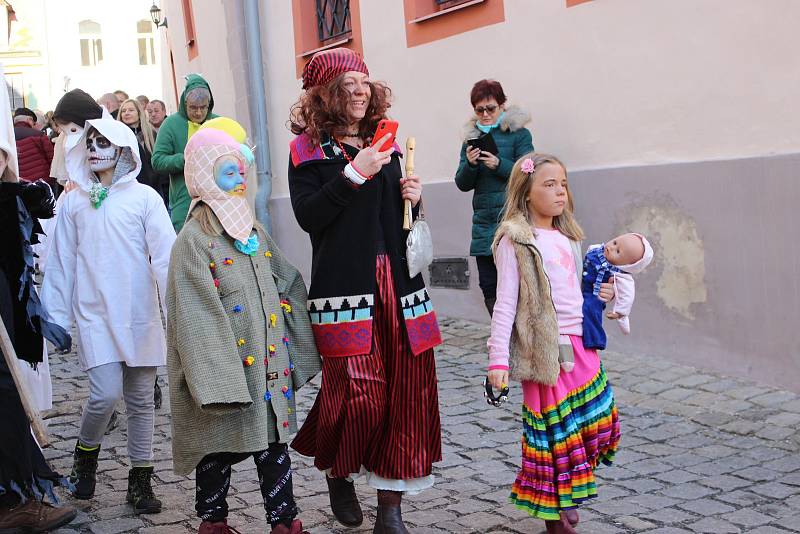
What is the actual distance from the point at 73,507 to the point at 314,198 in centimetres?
182

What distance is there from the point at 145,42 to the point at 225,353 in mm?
38567

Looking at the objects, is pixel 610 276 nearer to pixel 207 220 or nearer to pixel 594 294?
pixel 594 294

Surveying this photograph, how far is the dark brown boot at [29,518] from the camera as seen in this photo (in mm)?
4734

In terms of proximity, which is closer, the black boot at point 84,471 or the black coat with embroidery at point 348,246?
the black coat with embroidery at point 348,246

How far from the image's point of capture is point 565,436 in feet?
14.3

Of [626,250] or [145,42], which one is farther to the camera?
[145,42]

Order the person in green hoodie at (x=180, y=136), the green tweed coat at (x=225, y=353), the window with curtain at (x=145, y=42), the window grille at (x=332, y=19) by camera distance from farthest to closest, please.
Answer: the window with curtain at (x=145, y=42)
the window grille at (x=332, y=19)
the person in green hoodie at (x=180, y=136)
the green tweed coat at (x=225, y=353)

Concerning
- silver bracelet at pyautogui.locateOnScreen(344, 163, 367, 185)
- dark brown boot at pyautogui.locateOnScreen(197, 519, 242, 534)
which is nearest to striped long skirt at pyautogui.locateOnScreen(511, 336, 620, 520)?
silver bracelet at pyautogui.locateOnScreen(344, 163, 367, 185)

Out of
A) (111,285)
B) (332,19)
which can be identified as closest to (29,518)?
(111,285)

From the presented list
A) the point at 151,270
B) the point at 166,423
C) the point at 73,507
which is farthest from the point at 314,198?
the point at 166,423

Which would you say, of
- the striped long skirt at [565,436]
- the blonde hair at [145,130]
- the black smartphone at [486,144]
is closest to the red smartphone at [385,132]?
the striped long skirt at [565,436]

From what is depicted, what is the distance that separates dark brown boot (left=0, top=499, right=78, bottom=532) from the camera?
4734 mm

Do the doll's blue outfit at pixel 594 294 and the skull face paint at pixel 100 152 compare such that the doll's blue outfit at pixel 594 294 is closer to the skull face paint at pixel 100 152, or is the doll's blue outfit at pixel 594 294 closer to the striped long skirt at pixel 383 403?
the striped long skirt at pixel 383 403

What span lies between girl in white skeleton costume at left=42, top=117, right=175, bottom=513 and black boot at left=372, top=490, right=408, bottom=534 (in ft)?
3.84
